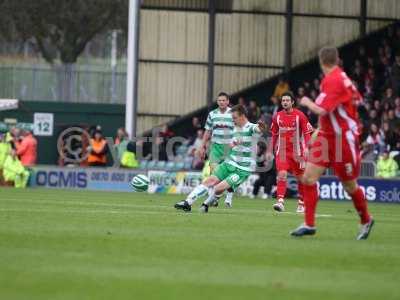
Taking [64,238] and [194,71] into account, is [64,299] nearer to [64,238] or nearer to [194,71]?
[64,238]

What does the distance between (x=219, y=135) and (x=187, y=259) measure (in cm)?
1190

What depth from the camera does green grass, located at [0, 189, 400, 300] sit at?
9.38m

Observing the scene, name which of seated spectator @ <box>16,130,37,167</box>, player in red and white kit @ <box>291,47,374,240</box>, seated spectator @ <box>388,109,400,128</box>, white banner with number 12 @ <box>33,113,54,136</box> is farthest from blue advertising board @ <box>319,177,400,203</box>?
player in red and white kit @ <box>291,47,374,240</box>

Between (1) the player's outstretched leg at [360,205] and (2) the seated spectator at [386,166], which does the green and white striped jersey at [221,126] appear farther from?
(2) the seated spectator at [386,166]

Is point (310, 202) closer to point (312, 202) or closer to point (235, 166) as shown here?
point (312, 202)

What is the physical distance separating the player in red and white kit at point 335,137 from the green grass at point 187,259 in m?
0.47

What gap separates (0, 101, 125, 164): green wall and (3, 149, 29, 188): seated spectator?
8785 mm

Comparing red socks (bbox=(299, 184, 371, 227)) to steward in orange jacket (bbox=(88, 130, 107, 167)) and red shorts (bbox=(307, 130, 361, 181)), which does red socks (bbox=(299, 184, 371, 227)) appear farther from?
steward in orange jacket (bbox=(88, 130, 107, 167))

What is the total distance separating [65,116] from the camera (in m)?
44.1

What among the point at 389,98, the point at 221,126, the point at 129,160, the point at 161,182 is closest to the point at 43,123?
the point at 129,160

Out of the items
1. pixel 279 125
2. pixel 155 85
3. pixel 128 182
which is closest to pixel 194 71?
pixel 155 85

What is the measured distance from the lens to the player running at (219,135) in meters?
22.9

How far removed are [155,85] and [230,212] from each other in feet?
62.4

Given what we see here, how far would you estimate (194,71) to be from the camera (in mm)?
39062
